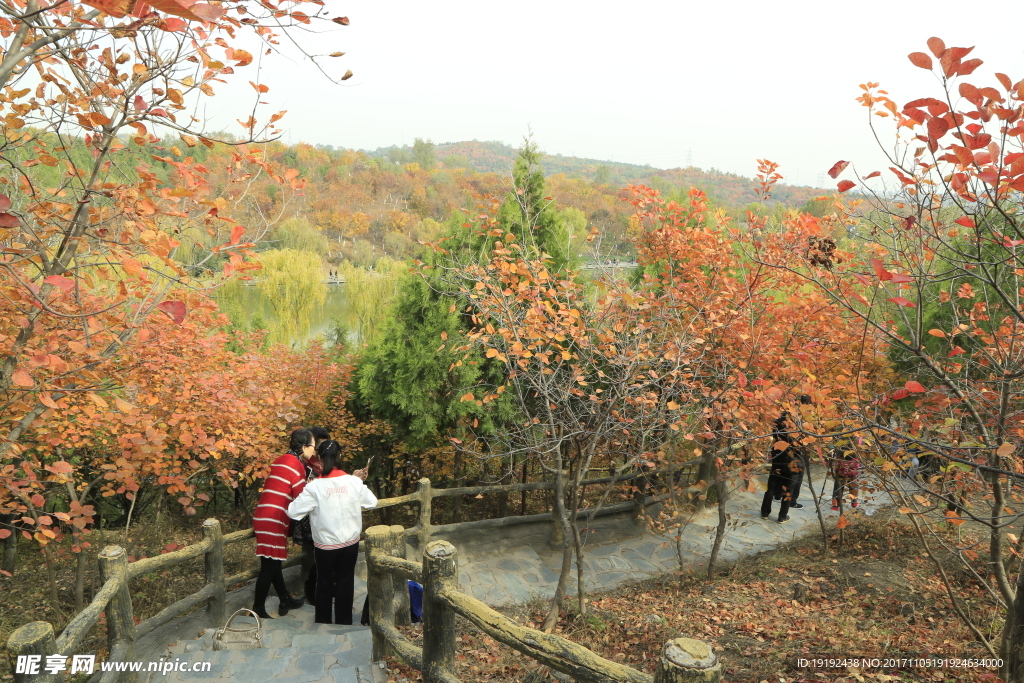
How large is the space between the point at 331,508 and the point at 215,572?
1.17 m

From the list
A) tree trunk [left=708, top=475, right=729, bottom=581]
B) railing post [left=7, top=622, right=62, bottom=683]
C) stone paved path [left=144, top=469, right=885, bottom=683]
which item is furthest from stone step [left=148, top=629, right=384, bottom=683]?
tree trunk [left=708, top=475, right=729, bottom=581]

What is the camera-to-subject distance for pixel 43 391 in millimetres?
2820

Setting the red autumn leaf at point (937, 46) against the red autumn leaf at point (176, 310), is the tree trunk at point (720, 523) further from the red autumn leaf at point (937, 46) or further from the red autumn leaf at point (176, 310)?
the red autumn leaf at point (176, 310)

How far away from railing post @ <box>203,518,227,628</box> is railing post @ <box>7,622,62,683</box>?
2.22 metres

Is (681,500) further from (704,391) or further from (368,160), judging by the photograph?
(368,160)

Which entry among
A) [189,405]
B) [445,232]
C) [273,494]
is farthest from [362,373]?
[273,494]

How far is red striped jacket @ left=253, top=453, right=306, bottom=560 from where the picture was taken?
195 inches

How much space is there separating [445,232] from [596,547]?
14.7 feet

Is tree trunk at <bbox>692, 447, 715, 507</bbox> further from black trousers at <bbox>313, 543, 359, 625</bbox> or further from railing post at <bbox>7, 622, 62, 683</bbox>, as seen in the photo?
railing post at <bbox>7, 622, 62, 683</bbox>

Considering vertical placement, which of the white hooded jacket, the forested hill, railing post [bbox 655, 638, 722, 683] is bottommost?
the white hooded jacket

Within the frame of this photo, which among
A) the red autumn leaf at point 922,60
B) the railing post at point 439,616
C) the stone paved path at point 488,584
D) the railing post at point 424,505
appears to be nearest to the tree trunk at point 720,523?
the stone paved path at point 488,584

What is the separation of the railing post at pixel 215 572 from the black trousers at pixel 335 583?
0.75 metres

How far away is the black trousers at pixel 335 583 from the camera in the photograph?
486 cm

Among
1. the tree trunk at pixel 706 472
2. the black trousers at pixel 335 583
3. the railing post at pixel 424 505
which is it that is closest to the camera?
the black trousers at pixel 335 583
